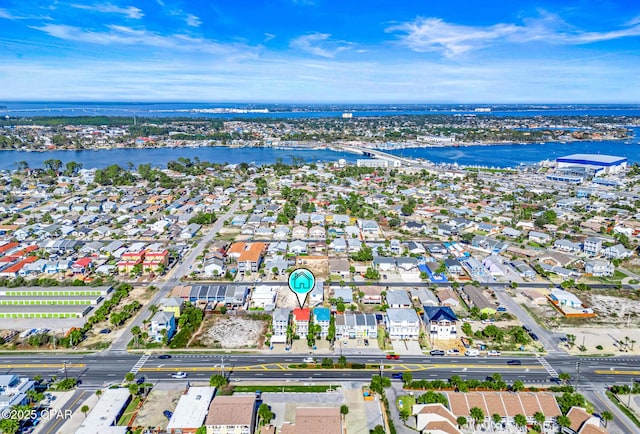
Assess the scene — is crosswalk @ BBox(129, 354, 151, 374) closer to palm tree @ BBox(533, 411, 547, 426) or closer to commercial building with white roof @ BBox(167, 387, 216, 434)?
commercial building with white roof @ BBox(167, 387, 216, 434)

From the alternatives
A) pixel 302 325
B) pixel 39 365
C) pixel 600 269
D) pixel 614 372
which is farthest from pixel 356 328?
pixel 600 269

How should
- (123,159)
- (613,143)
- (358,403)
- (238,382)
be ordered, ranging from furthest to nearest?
(613,143) → (123,159) → (238,382) → (358,403)

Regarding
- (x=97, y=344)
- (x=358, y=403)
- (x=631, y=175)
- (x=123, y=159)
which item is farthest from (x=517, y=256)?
(x=123, y=159)

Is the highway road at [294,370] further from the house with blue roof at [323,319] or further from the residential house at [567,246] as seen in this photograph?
the residential house at [567,246]

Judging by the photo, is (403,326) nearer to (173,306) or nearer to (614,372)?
(614,372)

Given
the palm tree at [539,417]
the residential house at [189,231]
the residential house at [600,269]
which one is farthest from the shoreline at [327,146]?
the palm tree at [539,417]

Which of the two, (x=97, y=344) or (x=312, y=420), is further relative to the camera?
(x=97, y=344)

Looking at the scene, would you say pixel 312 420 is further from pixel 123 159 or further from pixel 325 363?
pixel 123 159
